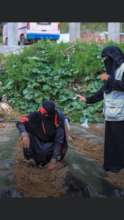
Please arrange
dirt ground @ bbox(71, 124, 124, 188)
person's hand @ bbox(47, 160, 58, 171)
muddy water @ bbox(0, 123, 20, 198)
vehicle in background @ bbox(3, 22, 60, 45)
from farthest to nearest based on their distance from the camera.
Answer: vehicle in background @ bbox(3, 22, 60, 45)
dirt ground @ bbox(71, 124, 124, 188)
person's hand @ bbox(47, 160, 58, 171)
muddy water @ bbox(0, 123, 20, 198)

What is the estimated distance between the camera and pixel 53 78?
7133 millimetres

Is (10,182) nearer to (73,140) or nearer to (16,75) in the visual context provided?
(73,140)

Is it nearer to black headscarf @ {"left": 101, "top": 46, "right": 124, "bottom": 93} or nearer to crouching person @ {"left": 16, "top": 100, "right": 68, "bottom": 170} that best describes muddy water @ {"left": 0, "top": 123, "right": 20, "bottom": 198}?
crouching person @ {"left": 16, "top": 100, "right": 68, "bottom": 170}

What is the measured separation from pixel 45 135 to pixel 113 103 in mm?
838

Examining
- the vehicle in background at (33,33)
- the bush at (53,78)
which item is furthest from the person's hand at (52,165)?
the vehicle in background at (33,33)

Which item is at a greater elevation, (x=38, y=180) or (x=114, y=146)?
(x=114, y=146)

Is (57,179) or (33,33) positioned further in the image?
(33,33)

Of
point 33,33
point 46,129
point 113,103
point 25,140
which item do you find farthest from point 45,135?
point 33,33

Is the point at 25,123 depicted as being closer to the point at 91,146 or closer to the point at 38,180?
the point at 38,180

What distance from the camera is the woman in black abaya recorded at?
5978mm

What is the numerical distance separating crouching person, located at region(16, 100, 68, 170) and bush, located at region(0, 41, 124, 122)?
62 centimetres

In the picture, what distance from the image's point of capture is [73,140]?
689cm

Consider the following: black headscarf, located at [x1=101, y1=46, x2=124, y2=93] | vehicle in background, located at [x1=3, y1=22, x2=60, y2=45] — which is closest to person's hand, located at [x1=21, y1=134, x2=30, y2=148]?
black headscarf, located at [x1=101, y1=46, x2=124, y2=93]

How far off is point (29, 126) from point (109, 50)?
1.20 metres
